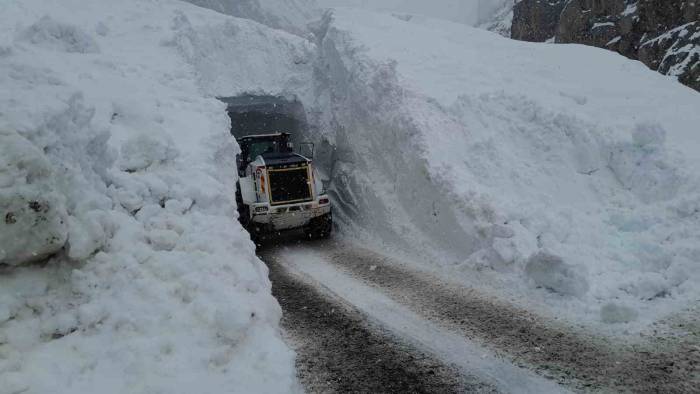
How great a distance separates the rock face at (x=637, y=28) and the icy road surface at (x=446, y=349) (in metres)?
23.8

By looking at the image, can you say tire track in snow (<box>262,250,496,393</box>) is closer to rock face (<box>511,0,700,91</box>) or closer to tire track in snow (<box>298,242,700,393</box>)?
tire track in snow (<box>298,242,700,393</box>)

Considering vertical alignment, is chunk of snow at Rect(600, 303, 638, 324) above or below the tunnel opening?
below

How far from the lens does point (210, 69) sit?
55.7ft

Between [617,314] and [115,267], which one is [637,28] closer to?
[617,314]

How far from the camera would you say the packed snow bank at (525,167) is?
Result: 7062mm

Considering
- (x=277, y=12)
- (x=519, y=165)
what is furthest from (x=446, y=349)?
(x=277, y=12)

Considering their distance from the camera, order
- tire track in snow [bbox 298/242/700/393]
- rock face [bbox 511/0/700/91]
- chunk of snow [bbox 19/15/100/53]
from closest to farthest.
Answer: tire track in snow [bbox 298/242/700/393]
chunk of snow [bbox 19/15/100/53]
rock face [bbox 511/0/700/91]

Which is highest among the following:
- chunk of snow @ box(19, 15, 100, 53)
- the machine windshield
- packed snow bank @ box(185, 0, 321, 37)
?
packed snow bank @ box(185, 0, 321, 37)

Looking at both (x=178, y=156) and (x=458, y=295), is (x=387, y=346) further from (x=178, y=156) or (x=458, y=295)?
(x=178, y=156)

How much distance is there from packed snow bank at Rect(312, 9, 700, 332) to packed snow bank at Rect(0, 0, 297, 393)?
419cm

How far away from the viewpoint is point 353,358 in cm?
539

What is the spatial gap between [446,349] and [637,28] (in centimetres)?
3174

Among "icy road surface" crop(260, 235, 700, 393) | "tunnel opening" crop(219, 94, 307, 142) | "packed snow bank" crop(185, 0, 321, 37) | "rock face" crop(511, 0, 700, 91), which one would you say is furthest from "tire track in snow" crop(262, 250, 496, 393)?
"packed snow bank" crop(185, 0, 321, 37)

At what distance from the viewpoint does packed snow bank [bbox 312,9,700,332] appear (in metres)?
7.06
